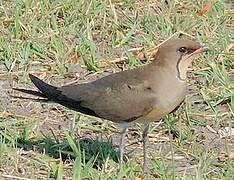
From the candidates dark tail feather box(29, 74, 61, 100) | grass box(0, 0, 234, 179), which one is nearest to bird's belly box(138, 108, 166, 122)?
grass box(0, 0, 234, 179)

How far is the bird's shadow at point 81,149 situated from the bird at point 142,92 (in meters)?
0.22

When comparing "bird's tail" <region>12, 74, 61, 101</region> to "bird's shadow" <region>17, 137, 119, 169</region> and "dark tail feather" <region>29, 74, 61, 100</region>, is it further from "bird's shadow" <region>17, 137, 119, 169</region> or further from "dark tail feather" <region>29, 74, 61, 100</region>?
"bird's shadow" <region>17, 137, 119, 169</region>

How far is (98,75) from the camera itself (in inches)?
222

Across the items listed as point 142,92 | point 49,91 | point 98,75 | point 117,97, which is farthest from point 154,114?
point 98,75

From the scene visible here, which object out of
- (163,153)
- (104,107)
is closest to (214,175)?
(163,153)

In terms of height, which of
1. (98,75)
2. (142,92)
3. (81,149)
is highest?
(98,75)

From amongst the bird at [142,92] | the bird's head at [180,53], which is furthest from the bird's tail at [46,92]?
the bird's head at [180,53]

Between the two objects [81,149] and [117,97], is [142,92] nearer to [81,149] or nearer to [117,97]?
[117,97]

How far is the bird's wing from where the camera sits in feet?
13.6

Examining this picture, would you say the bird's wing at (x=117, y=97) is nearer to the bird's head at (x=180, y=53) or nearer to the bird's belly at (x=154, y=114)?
the bird's belly at (x=154, y=114)

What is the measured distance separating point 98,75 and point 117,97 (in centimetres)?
140

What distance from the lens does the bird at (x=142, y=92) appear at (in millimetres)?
4121

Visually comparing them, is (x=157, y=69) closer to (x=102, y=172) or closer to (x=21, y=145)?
(x=102, y=172)

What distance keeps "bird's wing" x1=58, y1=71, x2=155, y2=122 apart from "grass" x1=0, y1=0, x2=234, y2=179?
0.25 meters
